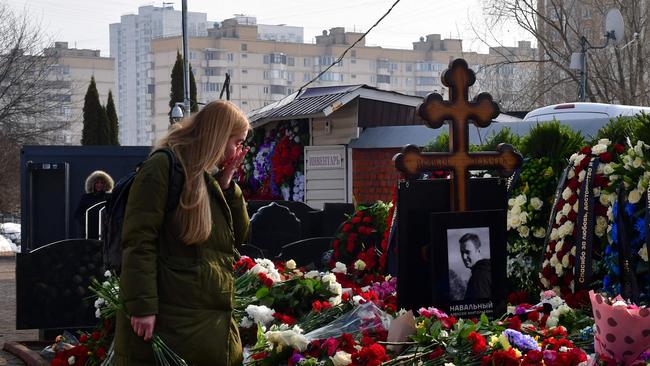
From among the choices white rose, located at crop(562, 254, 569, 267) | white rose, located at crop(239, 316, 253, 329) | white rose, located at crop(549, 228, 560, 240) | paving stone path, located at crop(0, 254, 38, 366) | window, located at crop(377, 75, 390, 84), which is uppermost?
window, located at crop(377, 75, 390, 84)

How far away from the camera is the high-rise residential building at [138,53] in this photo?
470ft

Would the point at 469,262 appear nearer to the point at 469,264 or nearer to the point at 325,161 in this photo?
the point at 469,264

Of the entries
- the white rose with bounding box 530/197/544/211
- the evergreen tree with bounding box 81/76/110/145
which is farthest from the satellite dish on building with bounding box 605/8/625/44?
the evergreen tree with bounding box 81/76/110/145

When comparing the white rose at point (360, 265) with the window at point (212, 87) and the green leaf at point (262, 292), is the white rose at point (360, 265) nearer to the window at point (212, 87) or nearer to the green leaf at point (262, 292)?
the green leaf at point (262, 292)

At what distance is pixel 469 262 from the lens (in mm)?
6117

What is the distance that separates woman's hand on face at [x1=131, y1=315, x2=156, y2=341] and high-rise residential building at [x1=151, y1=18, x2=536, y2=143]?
108026mm

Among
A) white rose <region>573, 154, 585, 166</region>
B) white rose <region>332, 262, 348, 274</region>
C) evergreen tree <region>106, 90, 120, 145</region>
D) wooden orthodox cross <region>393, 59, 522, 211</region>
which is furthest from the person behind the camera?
evergreen tree <region>106, 90, 120, 145</region>

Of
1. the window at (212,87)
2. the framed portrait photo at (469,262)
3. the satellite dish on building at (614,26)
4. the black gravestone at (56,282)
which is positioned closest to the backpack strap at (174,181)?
the framed portrait photo at (469,262)

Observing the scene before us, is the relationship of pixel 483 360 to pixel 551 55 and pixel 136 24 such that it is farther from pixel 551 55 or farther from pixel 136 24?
pixel 136 24

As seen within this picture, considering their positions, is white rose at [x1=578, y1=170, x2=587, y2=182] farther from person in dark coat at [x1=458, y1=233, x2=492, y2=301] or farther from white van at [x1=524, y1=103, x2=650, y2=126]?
white van at [x1=524, y1=103, x2=650, y2=126]

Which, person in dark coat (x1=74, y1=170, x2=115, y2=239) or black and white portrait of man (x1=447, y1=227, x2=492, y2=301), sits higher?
person in dark coat (x1=74, y1=170, x2=115, y2=239)

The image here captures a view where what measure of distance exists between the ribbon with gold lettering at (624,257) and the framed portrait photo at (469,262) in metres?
0.65

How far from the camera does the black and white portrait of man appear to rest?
6.05 meters

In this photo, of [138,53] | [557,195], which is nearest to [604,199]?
[557,195]
